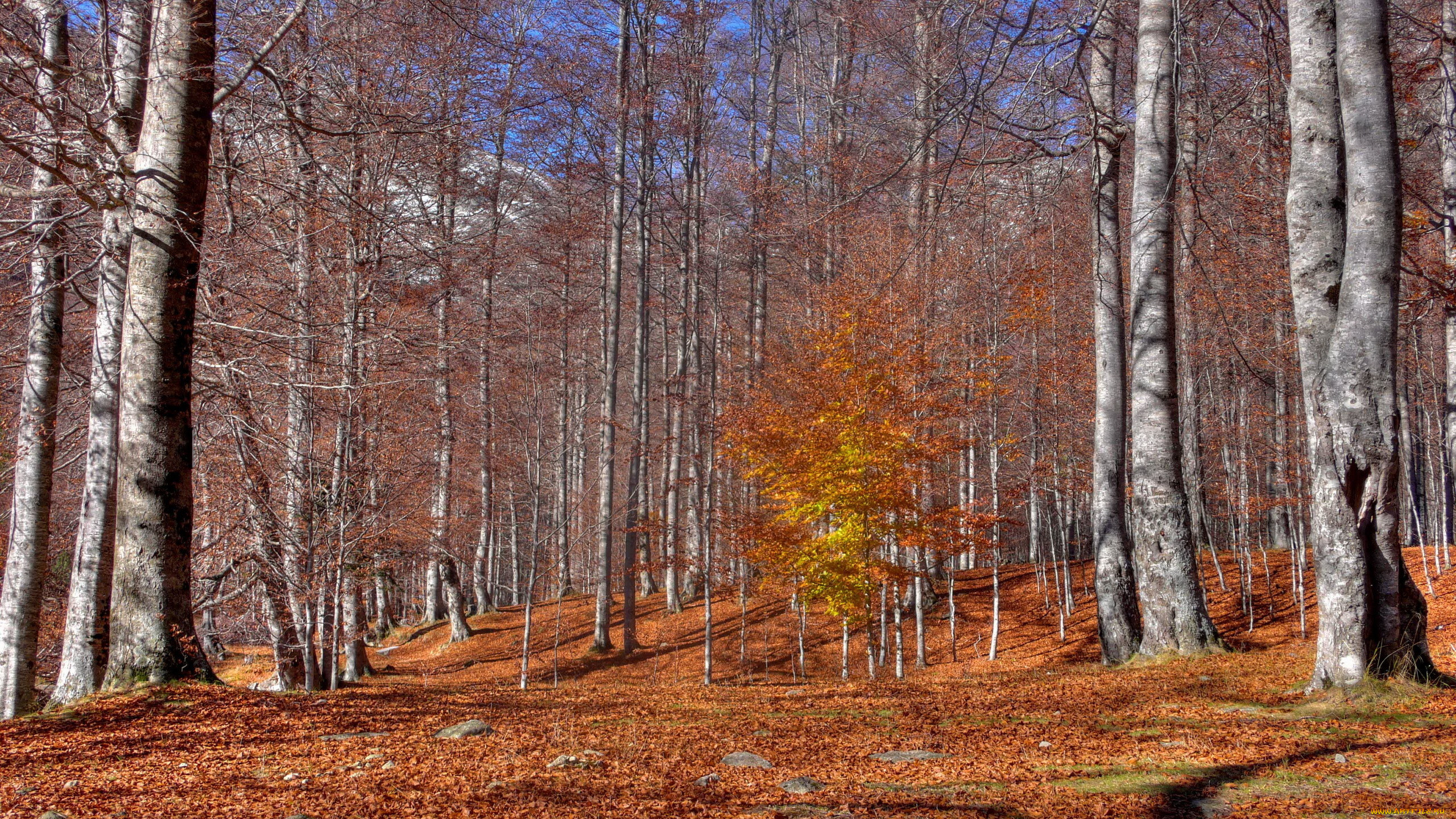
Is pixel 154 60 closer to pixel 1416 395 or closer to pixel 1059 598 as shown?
pixel 1059 598

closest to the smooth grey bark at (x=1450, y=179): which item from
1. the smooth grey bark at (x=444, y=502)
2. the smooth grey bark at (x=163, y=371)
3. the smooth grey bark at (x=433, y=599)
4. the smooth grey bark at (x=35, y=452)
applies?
the smooth grey bark at (x=163, y=371)

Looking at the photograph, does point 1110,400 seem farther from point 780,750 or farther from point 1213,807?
point 1213,807

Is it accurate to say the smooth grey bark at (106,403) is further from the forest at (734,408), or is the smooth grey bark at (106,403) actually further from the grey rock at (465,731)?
the grey rock at (465,731)

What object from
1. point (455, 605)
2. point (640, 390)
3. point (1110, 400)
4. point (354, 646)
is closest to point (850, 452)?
point (1110, 400)

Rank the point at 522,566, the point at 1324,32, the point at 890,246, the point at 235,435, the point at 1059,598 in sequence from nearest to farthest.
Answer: the point at 1324,32 → the point at 235,435 → the point at 1059,598 → the point at 890,246 → the point at 522,566

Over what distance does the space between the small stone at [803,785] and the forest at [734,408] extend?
0.06 m

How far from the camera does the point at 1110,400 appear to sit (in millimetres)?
8523

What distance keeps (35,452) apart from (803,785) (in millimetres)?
7516

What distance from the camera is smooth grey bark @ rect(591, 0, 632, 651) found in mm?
15570

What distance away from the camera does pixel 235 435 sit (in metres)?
7.18

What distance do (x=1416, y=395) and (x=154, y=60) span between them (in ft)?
88.2

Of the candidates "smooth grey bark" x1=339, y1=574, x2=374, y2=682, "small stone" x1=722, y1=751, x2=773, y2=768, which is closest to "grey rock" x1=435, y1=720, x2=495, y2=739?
"small stone" x1=722, y1=751, x2=773, y2=768

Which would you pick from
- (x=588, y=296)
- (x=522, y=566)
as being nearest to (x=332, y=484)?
(x=588, y=296)

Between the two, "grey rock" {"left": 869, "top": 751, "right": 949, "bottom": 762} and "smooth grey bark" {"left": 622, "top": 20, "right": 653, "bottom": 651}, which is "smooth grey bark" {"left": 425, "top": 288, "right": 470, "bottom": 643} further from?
"grey rock" {"left": 869, "top": 751, "right": 949, "bottom": 762}
